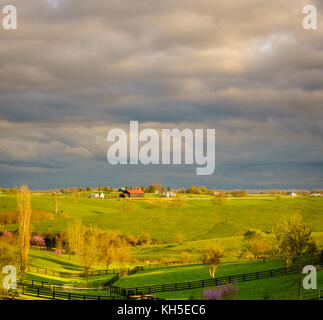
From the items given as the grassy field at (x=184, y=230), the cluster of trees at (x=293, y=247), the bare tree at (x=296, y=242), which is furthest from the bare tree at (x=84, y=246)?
the bare tree at (x=296, y=242)

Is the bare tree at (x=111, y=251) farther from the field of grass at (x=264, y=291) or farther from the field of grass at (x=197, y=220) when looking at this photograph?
the field of grass at (x=197, y=220)

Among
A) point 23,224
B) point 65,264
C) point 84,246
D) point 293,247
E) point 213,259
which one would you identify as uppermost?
point 23,224

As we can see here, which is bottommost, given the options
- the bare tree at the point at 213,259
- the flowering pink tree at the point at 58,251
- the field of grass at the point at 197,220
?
the flowering pink tree at the point at 58,251

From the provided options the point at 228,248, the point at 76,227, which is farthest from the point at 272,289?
the point at 76,227

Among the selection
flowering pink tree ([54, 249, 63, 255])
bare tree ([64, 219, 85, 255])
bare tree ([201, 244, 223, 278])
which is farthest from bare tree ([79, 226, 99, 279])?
flowering pink tree ([54, 249, 63, 255])

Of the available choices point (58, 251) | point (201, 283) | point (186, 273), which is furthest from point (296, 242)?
point (58, 251)

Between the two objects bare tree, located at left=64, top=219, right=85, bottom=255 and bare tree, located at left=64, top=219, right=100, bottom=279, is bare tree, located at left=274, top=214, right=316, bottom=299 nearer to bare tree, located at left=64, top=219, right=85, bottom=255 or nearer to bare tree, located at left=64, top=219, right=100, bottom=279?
bare tree, located at left=64, top=219, right=100, bottom=279

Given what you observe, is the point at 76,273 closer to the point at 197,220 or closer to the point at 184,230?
the point at 184,230

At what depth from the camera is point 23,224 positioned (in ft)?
217

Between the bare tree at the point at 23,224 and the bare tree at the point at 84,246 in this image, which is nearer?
the bare tree at the point at 23,224

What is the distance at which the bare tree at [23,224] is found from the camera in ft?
209
